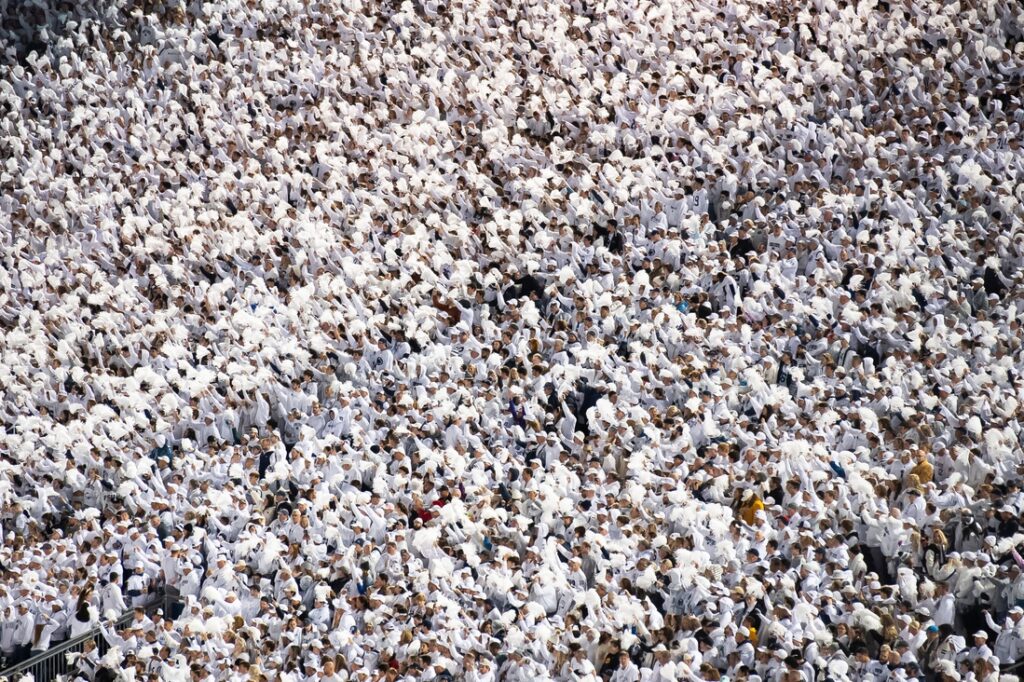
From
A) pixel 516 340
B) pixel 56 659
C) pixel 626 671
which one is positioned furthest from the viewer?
pixel 516 340

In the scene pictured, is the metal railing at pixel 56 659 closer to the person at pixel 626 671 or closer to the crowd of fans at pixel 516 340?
the crowd of fans at pixel 516 340

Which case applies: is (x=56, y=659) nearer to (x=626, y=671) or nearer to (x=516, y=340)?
(x=626, y=671)

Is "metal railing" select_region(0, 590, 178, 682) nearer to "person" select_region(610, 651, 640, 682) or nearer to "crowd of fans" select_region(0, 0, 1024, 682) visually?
"crowd of fans" select_region(0, 0, 1024, 682)

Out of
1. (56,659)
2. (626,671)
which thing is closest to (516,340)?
(626,671)

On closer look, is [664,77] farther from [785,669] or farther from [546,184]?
[785,669]

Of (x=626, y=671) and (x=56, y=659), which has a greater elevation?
(x=626, y=671)

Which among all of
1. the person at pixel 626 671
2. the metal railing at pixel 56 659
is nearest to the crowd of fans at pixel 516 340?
the person at pixel 626 671

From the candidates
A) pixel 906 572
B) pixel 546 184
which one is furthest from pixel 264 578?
pixel 546 184

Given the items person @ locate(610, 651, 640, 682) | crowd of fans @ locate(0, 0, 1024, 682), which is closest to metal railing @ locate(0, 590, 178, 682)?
crowd of fans @ locate(0, 0, 1024, 682)
